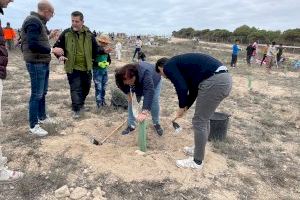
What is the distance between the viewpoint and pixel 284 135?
609 cm

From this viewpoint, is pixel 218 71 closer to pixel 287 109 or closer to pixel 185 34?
pixel 287 109

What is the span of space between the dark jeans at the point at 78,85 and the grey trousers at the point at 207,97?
8.35 ft

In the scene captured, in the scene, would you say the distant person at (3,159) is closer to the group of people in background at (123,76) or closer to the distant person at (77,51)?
the group of people in background at (123,76)

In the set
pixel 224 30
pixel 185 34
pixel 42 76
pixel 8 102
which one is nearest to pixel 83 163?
pixel 42 76

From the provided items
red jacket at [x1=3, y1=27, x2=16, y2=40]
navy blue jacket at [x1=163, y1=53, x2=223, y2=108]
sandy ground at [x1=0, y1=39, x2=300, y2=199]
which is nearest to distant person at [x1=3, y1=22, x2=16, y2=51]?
red jacket at [x1=3, y1=27, x2=16, y2=40]

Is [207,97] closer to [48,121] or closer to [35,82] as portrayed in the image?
[35,82]

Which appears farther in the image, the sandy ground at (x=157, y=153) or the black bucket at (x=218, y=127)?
the black bucket at (x=218, y=127)

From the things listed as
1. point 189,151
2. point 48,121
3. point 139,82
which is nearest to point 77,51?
point 48,121

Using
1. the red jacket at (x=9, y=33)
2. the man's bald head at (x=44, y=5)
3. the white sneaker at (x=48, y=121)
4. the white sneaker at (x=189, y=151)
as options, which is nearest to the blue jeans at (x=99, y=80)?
the white sneaker at (x=48, y=121)

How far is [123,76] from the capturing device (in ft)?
13.0

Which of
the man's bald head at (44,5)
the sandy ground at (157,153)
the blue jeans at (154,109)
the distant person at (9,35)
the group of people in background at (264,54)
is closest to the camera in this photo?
the sandy ground at (157,153)

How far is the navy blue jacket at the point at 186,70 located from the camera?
3.61m

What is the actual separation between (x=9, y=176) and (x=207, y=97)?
90.2 inches

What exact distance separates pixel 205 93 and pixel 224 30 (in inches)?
2276
